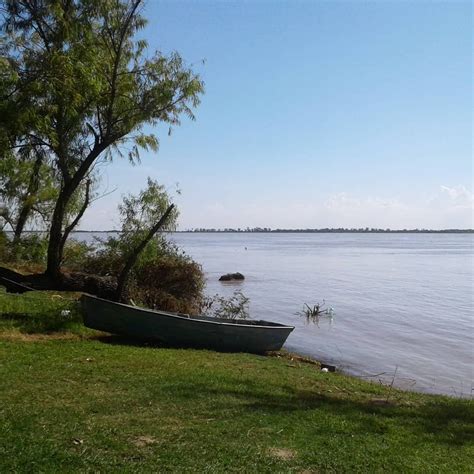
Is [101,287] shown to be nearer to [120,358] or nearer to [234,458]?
[120,358]

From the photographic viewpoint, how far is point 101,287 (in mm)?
16609

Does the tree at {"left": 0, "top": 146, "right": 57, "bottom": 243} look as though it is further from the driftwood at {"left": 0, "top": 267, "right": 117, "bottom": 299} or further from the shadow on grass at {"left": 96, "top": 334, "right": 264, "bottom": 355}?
the shadow on grass at {"left": 96, "top": 334, "right": 264, "bottom": 355}

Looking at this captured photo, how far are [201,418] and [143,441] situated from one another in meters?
1.27

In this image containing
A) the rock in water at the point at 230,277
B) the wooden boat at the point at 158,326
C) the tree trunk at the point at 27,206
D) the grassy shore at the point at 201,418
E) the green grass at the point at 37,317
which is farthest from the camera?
the rock in water at the point at 230,277

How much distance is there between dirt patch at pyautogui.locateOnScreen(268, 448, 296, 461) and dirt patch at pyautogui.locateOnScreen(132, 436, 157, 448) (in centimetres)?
122

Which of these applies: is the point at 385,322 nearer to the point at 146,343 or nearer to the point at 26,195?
the point at 146,343

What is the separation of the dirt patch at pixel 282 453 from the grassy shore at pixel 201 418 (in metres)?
0.02

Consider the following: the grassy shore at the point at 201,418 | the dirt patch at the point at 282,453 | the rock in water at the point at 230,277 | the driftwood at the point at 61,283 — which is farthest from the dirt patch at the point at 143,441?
the rock in water at the point at 230,277

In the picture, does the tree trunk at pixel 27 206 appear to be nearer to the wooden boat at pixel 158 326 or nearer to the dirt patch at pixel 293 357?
the wooden boat at pixel 158 326

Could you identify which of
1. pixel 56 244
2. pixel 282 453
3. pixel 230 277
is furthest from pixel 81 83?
pixel 230 277

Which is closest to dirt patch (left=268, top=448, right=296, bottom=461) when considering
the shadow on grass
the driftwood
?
the shadow on grass

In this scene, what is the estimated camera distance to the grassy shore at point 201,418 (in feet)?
18.0

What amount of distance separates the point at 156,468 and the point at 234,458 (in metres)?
0.83

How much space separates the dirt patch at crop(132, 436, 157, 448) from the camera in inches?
226
